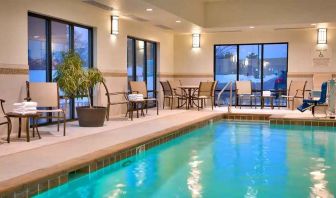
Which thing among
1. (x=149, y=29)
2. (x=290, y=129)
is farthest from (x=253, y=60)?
(x=290, y=129)

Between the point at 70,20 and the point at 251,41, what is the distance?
708 cm

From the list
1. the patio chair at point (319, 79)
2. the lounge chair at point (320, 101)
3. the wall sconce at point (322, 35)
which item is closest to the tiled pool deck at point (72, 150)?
the lounge chair at point (320, 101)

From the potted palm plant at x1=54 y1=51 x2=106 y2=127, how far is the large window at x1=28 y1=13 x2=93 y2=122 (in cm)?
36

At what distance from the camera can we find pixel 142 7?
9.14 m

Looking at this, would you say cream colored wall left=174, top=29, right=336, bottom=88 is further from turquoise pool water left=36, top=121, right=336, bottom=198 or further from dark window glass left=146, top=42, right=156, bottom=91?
turquoise pool water left=36, top=121, right=336, bottom=198

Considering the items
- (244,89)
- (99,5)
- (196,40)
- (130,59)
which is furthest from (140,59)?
(99,5)

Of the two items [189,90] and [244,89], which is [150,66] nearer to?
[189,90]

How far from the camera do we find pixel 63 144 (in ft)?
19.2

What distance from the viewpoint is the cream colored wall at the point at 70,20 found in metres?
6.92

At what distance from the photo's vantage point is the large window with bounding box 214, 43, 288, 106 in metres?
13.9

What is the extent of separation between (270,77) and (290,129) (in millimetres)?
4942

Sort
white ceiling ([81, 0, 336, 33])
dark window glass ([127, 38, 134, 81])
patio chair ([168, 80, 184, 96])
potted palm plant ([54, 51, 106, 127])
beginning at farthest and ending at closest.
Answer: patio chair ([168, 80, 184, 96]) < dark window glass ([127, 38, 134, 81]) < white ceiling ([81, 0, 336, 33]) < potted palm plant ([54, 51, 106, 127])

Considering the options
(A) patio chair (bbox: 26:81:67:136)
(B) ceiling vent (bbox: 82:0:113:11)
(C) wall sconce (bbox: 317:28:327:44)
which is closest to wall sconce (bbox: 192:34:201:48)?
(C) wall sconce (bbox: 317:28:327:44)

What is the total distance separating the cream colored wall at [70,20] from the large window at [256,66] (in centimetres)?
215
